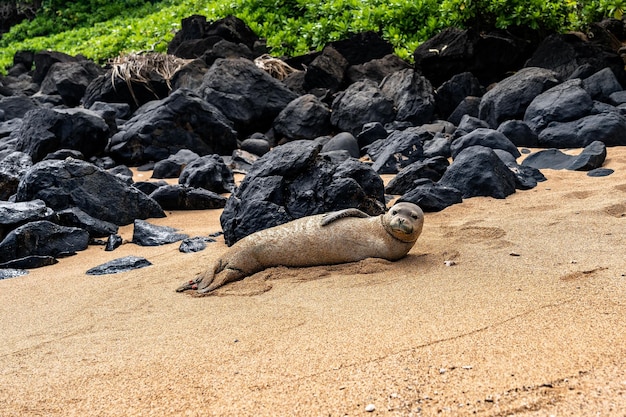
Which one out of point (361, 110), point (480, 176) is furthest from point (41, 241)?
point (361, 110)

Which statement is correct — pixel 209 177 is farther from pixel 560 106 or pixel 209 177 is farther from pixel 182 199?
pixel 560 106

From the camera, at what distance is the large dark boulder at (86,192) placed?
7168 mm

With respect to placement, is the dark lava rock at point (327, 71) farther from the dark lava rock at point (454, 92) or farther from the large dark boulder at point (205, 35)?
the large dark boulder at point (205, 35)

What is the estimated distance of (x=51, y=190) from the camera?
7.17 meters

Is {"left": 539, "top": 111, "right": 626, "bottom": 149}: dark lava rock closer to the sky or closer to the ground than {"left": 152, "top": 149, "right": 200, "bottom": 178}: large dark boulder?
closer to the sky

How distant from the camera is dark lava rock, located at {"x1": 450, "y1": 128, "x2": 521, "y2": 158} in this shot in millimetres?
8461

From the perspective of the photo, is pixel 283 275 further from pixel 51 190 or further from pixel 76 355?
pixel 51 190

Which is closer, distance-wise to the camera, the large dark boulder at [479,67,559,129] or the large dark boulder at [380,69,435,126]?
the large dark boulder at [479,67,559,129]

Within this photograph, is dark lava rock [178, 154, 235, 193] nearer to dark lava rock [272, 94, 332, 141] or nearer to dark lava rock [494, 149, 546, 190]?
dark lava rock [272, 94, 332, 141]

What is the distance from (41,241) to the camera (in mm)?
6016

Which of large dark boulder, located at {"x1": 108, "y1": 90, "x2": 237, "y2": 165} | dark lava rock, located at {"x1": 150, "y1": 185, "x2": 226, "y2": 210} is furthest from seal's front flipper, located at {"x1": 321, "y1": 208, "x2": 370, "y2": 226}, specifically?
large dark boulder, located at {"x1": 108, "y1": 90, "x2": 237, "y2": 165}

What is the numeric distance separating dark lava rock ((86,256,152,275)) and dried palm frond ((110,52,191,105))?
9.78 m

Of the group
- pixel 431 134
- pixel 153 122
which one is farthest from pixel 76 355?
pixel 153 122

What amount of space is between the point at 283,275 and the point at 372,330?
58.1 inches
